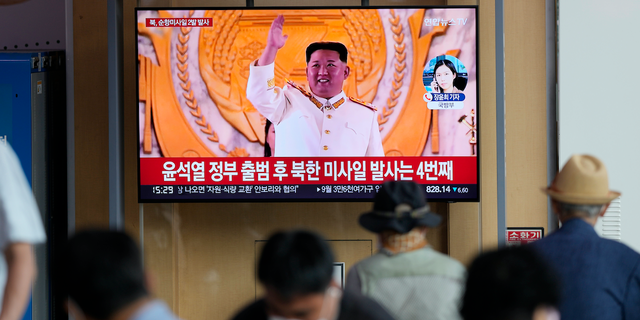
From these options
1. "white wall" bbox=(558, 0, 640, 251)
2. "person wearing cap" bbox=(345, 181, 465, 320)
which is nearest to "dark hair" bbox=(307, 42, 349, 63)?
"white wall" bbox=(558, 0, 640, 251)

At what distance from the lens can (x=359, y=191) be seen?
3.32m

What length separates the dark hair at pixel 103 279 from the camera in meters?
1.22

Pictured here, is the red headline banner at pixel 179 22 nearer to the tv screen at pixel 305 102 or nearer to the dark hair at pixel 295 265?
the tv screen at pixel 305 102

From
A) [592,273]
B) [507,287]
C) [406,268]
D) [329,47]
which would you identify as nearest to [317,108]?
[329,47]

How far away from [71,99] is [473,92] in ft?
7.21

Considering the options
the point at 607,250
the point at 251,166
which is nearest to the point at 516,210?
the point at 251,166

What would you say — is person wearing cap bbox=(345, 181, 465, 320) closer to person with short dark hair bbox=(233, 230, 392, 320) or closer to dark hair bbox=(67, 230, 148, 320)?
person with short dark hair bbox=(233, 230, 392, 320)

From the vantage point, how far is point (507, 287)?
118 cm

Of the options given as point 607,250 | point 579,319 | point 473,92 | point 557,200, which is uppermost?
point 473,92

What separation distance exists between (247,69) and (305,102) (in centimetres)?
34

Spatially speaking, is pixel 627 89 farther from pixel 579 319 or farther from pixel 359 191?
pixel 579 319

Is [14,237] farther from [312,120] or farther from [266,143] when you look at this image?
[312,120]

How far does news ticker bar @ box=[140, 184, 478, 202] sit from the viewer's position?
3.31 metres

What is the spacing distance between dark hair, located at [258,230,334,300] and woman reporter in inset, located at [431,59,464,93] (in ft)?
7.03
